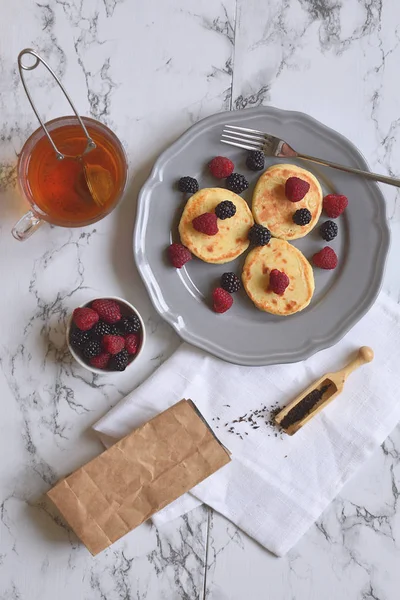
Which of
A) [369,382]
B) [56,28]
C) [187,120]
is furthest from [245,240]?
[56,28]

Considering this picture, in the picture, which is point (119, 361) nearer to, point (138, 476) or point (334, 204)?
point (138, 476)

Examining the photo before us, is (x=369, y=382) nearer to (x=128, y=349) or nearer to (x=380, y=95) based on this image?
(x=128, y=349)

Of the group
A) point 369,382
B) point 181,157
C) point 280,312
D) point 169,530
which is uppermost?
point 181,157

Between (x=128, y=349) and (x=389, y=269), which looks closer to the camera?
(x=128, y=349)

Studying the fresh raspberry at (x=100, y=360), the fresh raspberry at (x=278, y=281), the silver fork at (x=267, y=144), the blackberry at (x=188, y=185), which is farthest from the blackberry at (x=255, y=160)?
the fresh raspberry at (x=100, y=360)

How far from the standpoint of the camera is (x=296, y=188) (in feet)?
4.28

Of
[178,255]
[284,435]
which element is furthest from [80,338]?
[284,435]

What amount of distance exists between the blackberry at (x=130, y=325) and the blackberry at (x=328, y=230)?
1.45 ft

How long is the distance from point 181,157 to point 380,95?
19.1 inches

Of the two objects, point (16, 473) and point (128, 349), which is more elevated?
point (128, 349)

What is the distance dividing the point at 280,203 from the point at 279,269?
14 centimetres

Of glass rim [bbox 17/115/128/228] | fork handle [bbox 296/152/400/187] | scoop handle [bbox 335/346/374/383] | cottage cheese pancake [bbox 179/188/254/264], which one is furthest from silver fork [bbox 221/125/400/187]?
scoop handle [bbox 335/346/374/383]

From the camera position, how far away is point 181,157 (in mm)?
1340

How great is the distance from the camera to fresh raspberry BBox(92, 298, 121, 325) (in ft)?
4.13
